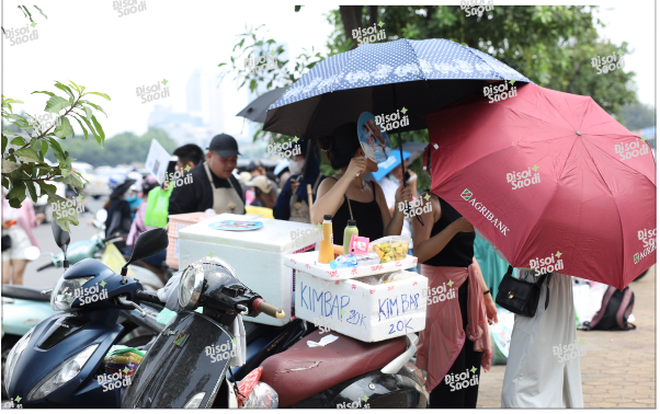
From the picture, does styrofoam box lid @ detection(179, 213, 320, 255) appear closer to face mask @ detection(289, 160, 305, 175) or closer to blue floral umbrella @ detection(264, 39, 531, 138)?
blue floral umbrella @ detection(264, 39, 531, 138)

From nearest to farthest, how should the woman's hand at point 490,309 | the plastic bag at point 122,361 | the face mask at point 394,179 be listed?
the plastic bag at point 122,361 < the woman's hand at point 490,309 < the face mask at point 394,179

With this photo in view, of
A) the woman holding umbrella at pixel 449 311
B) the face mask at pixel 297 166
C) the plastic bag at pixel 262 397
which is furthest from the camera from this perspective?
the face mask at pixel 297 166

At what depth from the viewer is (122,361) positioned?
2.71 meters

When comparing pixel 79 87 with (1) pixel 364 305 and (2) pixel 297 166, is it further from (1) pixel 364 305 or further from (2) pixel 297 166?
(2) pixel 297 166

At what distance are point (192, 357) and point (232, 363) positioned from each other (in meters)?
0.18

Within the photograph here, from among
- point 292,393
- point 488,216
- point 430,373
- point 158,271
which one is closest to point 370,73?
point 488,216

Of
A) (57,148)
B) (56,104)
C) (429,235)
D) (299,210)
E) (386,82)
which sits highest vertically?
(386,82)

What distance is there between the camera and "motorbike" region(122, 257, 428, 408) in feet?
6.89

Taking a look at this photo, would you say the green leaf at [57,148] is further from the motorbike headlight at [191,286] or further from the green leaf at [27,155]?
the motorbike headlight at [191,286]

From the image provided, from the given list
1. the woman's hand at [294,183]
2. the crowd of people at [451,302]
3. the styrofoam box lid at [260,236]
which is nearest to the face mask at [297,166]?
the woman's hand at [294,183]

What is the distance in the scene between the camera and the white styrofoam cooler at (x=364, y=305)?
2.38 metres

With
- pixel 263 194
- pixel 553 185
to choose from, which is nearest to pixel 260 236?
pixel 553 185

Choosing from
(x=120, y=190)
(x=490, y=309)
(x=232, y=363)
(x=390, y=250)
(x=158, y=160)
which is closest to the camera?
(x=232, y=363)

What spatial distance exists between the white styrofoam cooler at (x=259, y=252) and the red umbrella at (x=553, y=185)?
2.85 ft
